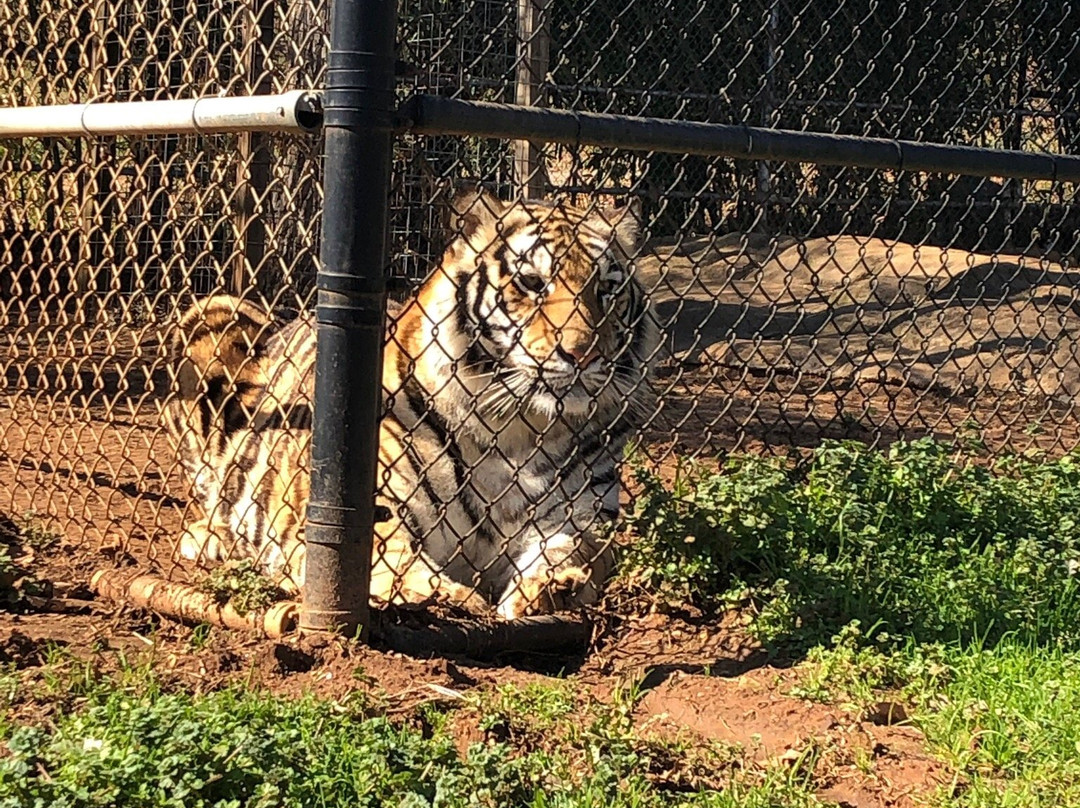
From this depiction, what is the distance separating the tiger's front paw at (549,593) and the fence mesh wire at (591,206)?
22.3 inches

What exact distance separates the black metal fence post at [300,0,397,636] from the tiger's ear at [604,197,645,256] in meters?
1.51

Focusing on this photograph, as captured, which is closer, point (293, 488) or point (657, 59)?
point (293, 488)

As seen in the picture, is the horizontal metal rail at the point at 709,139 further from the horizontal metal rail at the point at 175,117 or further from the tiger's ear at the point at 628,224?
the tiger's ear at the point at 628,224

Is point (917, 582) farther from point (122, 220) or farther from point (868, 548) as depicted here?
point (122, 220)

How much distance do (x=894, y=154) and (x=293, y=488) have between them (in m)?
2.13

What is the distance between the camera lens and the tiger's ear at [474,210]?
361 centimetres

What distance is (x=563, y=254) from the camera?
4.06 metres

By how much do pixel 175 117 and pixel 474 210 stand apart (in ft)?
3.69

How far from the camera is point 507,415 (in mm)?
4070

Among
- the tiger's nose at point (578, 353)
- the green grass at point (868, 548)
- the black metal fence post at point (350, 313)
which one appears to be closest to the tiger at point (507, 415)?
the tiger's nose at point (578, 353)

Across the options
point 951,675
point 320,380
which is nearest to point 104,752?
point 320,380

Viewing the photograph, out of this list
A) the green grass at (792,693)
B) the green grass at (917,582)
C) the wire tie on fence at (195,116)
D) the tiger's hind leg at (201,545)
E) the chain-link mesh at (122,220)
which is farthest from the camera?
the tiger's hind leg at (201,545)

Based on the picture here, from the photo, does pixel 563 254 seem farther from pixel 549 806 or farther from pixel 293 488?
pixel 549 806

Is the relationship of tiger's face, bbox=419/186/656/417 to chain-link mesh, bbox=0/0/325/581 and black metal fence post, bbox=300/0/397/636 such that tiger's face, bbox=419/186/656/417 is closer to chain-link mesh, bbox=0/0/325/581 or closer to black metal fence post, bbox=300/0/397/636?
chain-link mesh, bbox=0/0/325/581
